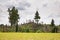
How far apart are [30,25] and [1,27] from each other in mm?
4852

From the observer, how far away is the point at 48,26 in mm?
29625

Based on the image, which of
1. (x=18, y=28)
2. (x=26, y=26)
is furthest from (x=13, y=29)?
(x=26, y=26)

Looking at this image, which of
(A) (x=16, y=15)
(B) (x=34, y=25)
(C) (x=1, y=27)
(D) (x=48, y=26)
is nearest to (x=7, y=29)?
(C) (x=1, y=27)

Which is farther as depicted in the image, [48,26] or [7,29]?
[48,26]

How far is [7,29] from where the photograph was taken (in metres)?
27.2

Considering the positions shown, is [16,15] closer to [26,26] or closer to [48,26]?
[26,26]

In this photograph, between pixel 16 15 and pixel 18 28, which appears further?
pixel 16 15

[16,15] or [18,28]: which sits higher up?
[16,15]

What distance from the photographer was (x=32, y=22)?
94.5 feet

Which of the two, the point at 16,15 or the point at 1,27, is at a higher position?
the point at 16,15

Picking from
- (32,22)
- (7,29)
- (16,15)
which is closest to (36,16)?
(32,22)

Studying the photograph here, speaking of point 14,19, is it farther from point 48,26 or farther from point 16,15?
point 48,26

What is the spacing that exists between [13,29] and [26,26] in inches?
101

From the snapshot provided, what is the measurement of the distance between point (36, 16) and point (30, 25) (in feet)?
6.05
